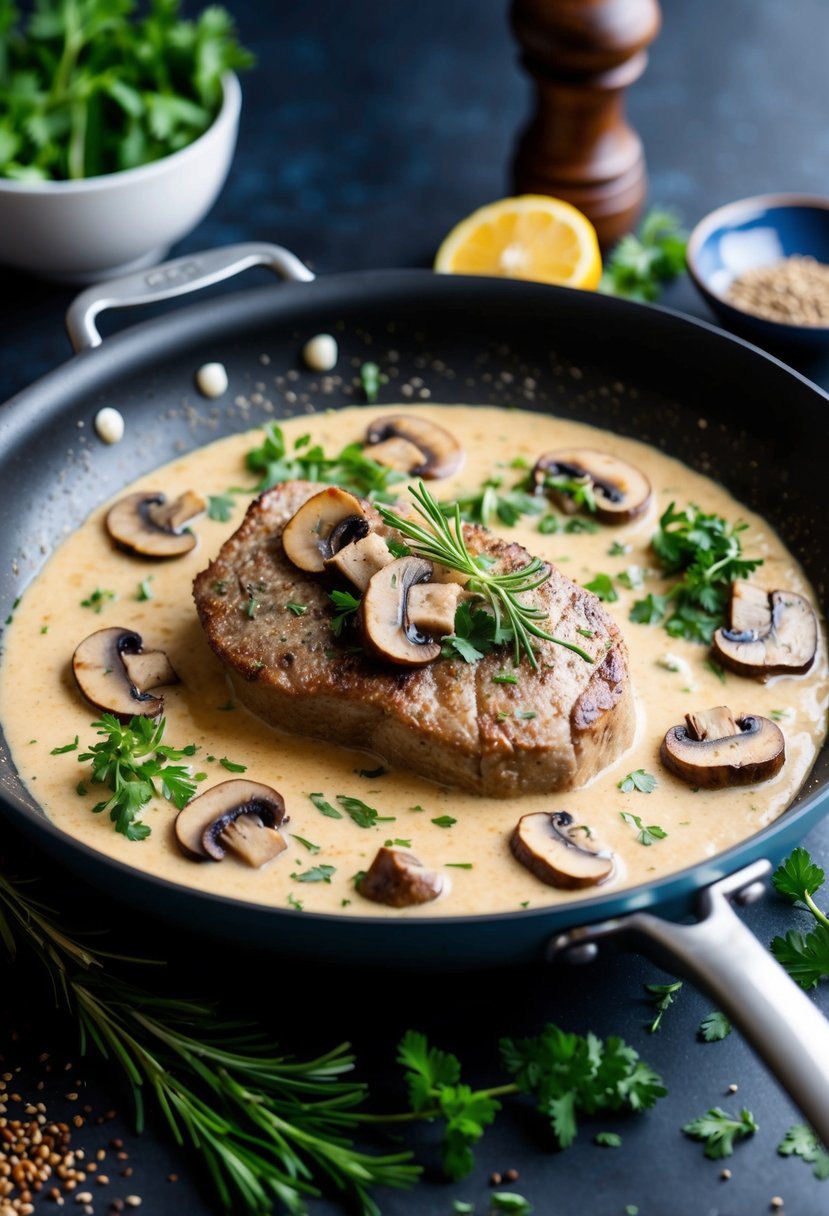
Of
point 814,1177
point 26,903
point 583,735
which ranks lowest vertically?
point 26,903

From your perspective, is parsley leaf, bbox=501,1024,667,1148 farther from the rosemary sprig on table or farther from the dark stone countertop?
the rosemary sprig on table

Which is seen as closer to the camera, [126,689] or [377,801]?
[377,801]

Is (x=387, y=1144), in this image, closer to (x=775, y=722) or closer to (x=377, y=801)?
(x=377, y=801)

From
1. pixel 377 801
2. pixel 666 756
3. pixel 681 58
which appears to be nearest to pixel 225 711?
pixel 377 801

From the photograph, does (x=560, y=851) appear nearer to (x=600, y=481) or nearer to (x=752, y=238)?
(x=600, y=481)

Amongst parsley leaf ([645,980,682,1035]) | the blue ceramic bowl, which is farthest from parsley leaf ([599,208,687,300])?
parsley leaf ([645,980,682,1035])

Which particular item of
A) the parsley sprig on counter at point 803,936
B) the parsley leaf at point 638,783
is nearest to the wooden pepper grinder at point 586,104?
the parsley leaf at point 638,783

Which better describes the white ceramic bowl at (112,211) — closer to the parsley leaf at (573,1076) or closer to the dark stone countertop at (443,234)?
the dark stone countertop at (443,234)
